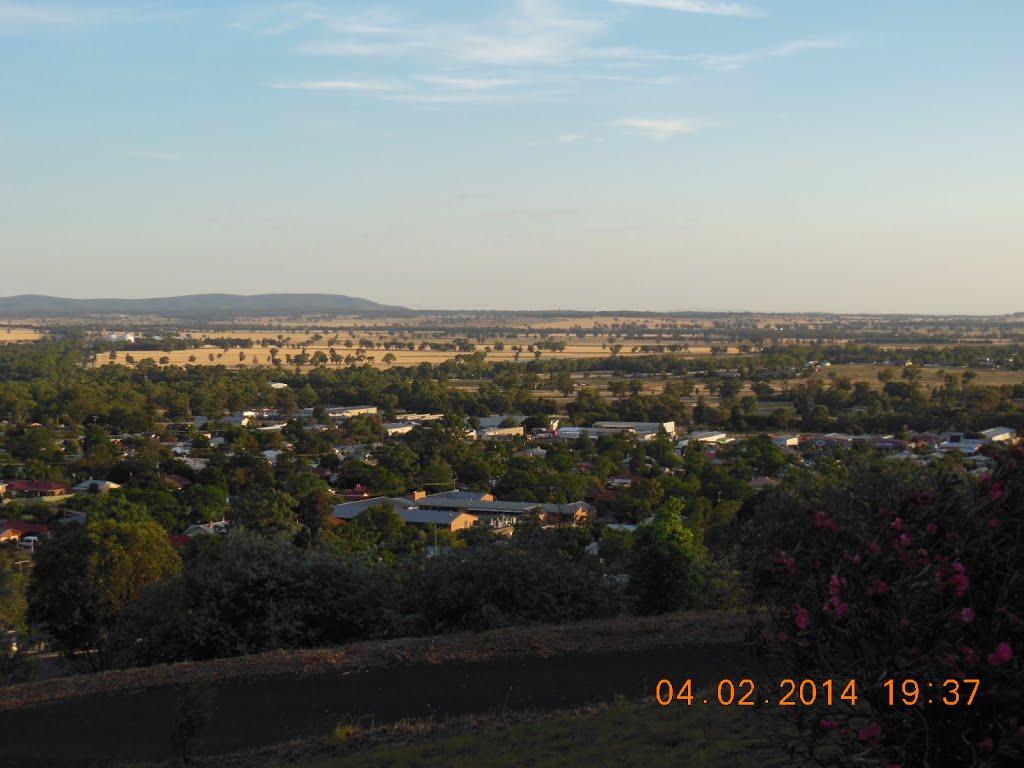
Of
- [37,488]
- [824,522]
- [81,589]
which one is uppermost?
[824,522]

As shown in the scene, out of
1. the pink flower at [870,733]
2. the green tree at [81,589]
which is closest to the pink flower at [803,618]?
the pink flower at [870,733]

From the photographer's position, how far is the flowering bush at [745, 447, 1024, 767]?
10.7ft

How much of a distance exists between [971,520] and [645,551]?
903 cm

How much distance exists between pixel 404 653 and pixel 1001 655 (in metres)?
6.17

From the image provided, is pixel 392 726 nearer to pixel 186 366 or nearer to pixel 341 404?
pixel 341 404

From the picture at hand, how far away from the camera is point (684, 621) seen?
31.7 feet

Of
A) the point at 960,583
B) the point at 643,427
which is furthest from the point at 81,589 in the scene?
the point at 643,427

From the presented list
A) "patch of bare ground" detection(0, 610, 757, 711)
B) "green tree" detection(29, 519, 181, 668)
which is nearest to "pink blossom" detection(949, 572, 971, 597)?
"patch of bare ground" detection(0, 610, 757, 711)

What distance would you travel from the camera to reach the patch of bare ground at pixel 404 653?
8266 mm

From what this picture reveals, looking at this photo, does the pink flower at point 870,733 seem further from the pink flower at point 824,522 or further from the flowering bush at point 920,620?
the pink flower at point 824,522

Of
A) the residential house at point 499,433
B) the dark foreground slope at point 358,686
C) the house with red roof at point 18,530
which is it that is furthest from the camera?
the residential house at point 499,433

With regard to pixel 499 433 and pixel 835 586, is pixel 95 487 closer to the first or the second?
pixel 499 433

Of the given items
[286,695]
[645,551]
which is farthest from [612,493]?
[286,695]

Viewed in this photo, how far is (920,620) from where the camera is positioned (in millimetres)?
3352
